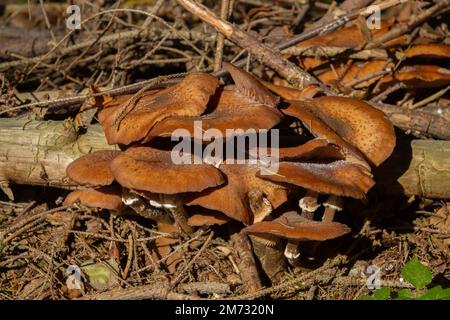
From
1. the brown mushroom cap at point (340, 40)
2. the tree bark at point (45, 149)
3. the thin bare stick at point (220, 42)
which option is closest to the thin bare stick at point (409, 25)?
the brown mushroom cap at point (340, 40)

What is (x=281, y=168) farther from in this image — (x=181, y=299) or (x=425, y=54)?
(x=425, y=54)

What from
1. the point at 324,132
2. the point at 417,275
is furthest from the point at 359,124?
the point at 417,275

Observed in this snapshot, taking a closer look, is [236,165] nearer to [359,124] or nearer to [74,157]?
[359,124]

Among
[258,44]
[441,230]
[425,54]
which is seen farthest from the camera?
[425,54]

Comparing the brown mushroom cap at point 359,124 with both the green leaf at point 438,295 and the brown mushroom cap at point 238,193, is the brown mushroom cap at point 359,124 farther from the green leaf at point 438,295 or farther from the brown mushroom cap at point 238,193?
the green leaf at point 438,295

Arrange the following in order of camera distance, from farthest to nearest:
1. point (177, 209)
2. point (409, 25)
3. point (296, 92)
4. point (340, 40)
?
point (340, 40), point (409, 25), point (296, 92), point (177, 209)

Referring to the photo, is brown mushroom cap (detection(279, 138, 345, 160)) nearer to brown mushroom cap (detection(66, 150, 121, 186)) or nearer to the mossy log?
the mossy log

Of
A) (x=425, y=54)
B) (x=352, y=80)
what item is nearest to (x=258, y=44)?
(x=352, y=80)
